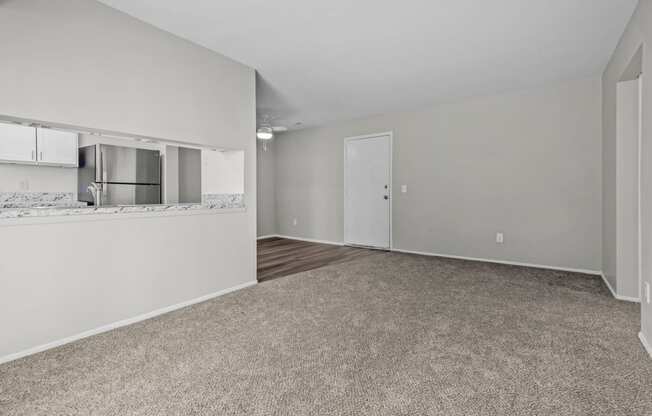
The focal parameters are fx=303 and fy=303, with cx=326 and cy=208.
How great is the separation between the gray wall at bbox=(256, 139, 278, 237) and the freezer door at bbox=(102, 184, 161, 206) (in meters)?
3.95

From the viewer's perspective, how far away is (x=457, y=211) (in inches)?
182

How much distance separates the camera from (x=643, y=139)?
2.05m

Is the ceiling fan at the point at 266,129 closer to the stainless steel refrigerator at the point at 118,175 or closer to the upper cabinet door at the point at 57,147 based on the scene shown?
the stainless steel refrigerator at the point at 118,175

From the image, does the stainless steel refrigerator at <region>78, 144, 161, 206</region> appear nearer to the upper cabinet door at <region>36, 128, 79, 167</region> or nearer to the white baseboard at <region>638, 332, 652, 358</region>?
the upper cabinet door at <region>36, 128, 79, 167</region>

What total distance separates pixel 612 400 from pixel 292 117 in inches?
A: 203

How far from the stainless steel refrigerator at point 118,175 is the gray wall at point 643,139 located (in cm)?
358

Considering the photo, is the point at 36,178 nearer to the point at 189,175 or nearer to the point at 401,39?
the point at 189,175

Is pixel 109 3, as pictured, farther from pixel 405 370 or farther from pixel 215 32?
pixel 405 370

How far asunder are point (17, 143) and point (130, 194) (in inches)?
28.6

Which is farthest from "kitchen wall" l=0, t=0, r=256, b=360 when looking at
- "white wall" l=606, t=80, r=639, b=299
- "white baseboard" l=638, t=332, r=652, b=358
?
"white wall" l=606, t=80, r=639, b=299

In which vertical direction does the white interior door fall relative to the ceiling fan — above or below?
below

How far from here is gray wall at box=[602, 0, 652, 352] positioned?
1.92 m

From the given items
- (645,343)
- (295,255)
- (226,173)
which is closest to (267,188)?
(295,255)

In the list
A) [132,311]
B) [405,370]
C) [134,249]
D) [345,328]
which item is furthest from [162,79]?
[405,370]
